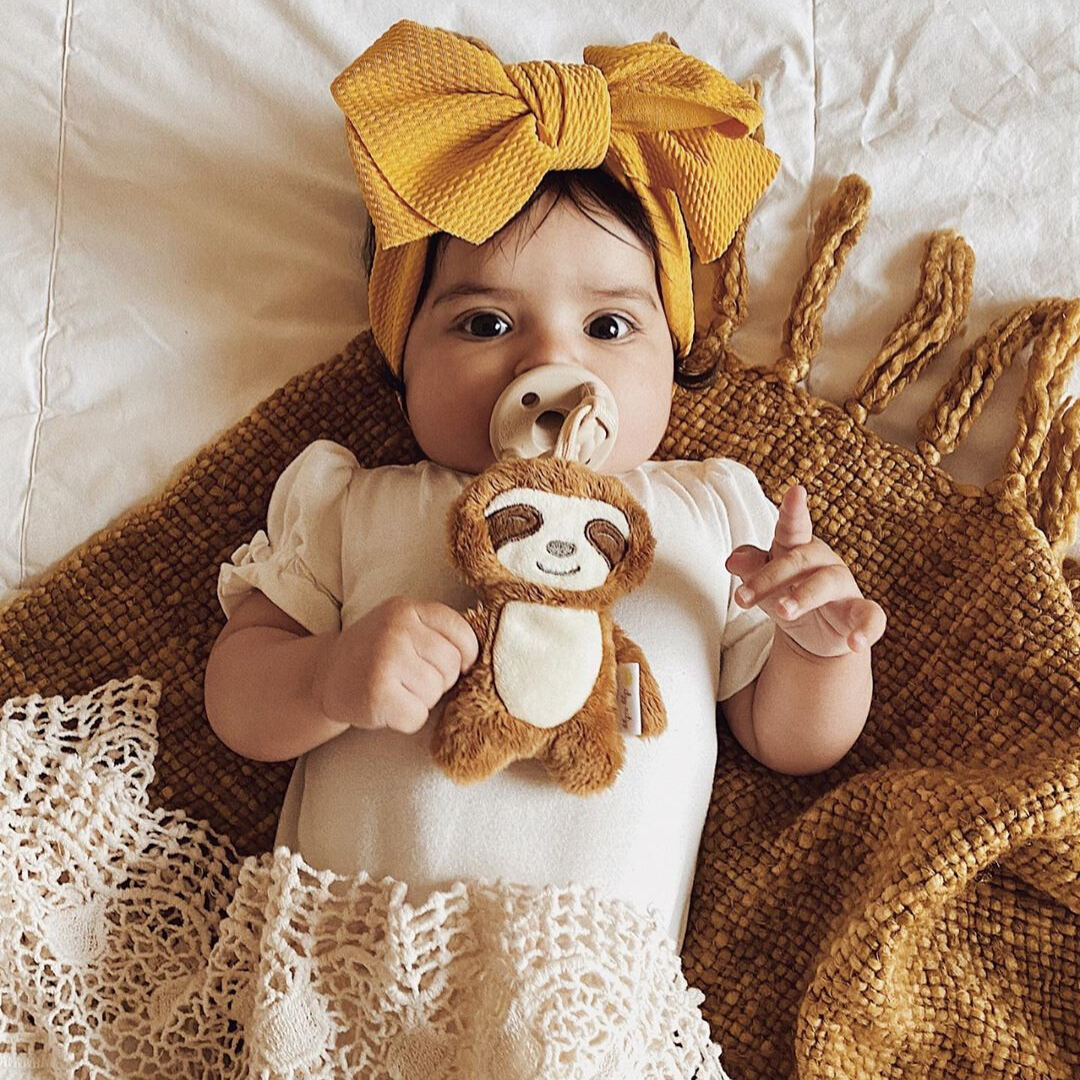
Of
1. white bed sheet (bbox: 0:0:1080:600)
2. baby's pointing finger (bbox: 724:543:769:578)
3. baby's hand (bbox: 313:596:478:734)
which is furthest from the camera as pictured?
white bed sheet (bbox: 0:0:1080:600)

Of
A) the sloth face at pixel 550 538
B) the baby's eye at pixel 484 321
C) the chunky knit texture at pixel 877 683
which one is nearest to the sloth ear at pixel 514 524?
the sloth face at pixel 550 538

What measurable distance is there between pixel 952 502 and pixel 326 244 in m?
0.62

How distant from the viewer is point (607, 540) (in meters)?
0.90

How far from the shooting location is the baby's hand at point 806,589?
36.7 inches

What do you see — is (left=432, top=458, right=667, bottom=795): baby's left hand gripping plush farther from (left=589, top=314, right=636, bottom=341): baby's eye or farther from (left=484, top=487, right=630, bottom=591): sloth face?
(left=589, top=314, right=636, bottom=341): baby's eye

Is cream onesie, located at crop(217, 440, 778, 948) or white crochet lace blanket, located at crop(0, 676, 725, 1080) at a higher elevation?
cream onesie, located at crop(217, 440, 778, 948)

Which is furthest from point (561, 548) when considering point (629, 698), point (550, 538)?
point (629, 698)

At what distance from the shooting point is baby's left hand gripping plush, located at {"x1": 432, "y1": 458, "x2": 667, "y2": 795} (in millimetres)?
880

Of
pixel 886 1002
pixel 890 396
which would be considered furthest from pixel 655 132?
pixel 886 1002

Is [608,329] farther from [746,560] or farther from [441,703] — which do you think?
[441,703]

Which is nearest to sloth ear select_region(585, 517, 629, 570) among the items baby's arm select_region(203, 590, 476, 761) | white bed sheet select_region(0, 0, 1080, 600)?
baby's arm select_region(203, 590, 476, 761)

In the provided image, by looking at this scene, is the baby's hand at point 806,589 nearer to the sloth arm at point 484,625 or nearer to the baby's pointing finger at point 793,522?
the baby's pointing finger at point 793,522

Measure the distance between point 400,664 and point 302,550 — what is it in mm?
231

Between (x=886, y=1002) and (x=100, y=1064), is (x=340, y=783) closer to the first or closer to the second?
(x=100, y=1064)
